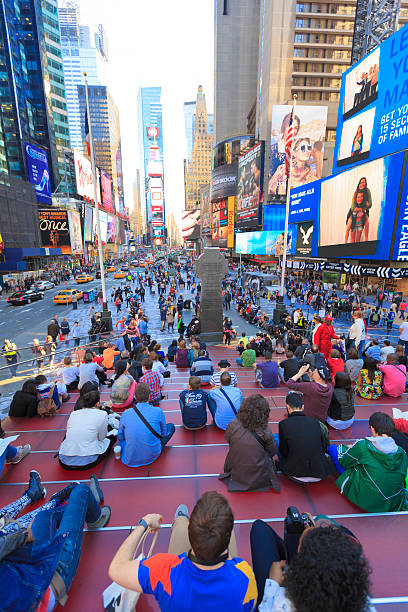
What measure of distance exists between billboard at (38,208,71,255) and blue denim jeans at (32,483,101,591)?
191 ft

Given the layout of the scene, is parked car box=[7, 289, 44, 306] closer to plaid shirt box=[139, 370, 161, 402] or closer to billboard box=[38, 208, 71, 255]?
billboard box=[38, 208, 71, 255]

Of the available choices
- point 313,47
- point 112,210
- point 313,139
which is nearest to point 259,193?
point 313,139

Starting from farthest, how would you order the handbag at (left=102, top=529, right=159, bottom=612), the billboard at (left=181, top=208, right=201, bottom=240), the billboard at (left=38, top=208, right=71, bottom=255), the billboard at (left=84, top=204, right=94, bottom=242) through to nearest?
the billboard at (left=181, top=208, right=201, bottom=240) < the billboard at (left=84, top=204, right=94, bottom=242) < the billboard at (left=38, top=208, right=71, bottom=255) < the handbag at (left=102, top=529, right=159, bottom=612)

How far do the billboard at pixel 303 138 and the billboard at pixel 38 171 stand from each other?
133ft

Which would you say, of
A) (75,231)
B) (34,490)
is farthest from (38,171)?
(34,490)

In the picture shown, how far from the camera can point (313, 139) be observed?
50.4 metres

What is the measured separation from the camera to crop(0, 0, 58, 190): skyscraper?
5734cm

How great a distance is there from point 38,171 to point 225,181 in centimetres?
4109

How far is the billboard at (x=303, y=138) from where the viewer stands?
4934cm

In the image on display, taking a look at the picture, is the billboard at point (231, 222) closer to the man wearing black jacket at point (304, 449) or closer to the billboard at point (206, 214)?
the billboard at point (206, 214)

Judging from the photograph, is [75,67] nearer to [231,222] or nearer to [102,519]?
[231,222]

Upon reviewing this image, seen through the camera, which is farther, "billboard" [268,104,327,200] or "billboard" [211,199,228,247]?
"billboard" [211,199,228,247]

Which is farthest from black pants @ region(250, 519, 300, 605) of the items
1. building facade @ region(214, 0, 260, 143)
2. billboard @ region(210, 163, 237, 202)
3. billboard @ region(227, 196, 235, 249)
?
building facade @ region(214, 0, 260, 143)

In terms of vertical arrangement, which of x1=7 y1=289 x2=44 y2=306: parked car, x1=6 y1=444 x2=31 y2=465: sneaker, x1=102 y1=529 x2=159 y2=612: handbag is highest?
x1=102 y1=529 x2=159 y2=612: handbag
